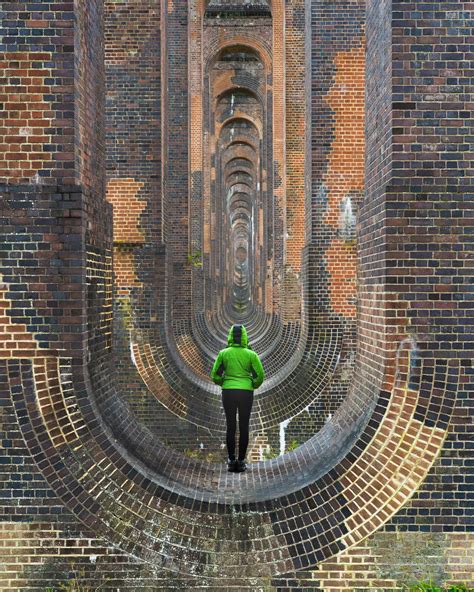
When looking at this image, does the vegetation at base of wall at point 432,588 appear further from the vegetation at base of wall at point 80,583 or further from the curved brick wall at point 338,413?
the vegetation at base of wall at point 80,583

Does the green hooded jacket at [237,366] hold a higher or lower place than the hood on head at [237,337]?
Result: lower

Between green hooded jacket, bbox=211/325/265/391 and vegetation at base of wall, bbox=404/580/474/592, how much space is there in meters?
2.40

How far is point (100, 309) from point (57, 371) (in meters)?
0.86

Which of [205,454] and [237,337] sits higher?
[237,337]

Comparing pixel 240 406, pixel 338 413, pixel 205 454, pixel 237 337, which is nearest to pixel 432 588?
pixel 338 413

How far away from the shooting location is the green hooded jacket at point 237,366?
6047mm

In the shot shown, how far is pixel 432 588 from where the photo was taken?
4371 millimetres

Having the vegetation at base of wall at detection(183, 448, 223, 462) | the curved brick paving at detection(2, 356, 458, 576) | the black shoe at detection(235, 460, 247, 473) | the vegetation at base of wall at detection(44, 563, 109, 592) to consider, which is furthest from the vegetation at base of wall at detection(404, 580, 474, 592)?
the vegetation at base of wall at detection(183, 448, 223, 462)

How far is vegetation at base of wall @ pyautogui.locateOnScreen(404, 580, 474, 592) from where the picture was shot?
4367mm

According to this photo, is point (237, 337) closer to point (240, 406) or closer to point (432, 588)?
point (240, 406)

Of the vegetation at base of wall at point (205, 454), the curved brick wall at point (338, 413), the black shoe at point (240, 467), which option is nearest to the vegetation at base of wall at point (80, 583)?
the curved brick wall at point (338, 413)

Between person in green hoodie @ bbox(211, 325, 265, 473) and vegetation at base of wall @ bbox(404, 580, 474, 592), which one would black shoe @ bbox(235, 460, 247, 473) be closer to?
person in green hoodie @ bbox(211, 325, 265, 473)

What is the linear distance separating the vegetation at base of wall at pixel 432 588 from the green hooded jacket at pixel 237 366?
2396 mm

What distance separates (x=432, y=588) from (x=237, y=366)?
8.73 ft
